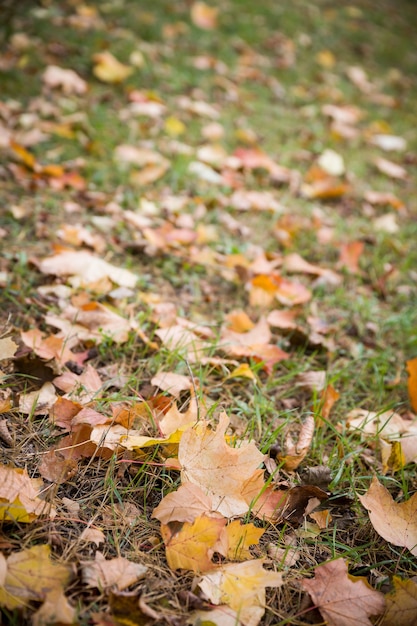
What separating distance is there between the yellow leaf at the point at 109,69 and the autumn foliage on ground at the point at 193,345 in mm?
21

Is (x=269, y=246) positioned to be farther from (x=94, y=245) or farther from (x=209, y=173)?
(x=94, y=245)

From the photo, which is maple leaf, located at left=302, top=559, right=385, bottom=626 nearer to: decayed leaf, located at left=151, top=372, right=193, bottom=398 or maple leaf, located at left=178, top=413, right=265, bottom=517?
maple leaf, located at left=178, top=413, right=265, bottom=517

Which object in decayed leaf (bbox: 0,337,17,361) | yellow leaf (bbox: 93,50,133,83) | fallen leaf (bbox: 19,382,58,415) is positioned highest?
yellow leaf (bbox: 93,50,133,83)

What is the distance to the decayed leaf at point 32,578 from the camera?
83 centimetres

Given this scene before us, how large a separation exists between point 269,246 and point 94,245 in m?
0.81

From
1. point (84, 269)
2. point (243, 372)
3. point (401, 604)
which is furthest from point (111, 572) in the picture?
point (84, 269)

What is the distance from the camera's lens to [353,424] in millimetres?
1429

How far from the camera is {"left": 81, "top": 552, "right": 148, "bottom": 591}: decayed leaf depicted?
891 millimetres

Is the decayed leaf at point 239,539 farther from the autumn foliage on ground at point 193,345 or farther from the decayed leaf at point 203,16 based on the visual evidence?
the decayed leaf at point 203,16

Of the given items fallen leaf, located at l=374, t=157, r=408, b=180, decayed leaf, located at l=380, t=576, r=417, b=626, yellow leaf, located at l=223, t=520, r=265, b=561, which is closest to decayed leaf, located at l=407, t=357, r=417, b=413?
decayed leaf, located at l=380, t=576, r=417, b=626

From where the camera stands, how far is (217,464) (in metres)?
1.08

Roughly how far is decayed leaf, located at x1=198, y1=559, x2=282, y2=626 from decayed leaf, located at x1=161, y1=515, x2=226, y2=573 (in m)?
0.03

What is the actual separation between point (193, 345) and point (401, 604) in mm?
824

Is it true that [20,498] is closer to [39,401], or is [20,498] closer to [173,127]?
[39,401]
